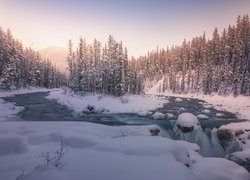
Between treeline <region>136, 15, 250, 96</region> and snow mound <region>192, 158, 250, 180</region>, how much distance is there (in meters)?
40.4

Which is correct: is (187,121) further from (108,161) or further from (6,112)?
(6,112)

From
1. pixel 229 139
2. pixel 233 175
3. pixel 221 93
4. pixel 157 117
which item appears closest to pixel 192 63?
pixel 221 93

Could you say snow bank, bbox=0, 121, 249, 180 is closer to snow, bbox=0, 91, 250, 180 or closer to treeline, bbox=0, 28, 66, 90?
snow, bbox=0, 91, 250, 180

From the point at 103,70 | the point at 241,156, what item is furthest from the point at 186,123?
the point at 103,70

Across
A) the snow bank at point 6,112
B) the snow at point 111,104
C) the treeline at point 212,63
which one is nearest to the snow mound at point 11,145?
the snow bank at point 6,112

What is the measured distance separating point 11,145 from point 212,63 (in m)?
63.0

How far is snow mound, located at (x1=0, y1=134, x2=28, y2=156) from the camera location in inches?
288

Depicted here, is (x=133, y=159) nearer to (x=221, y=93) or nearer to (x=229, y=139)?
(x=229, y=139)

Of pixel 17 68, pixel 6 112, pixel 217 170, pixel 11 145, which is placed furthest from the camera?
pixel 17 68

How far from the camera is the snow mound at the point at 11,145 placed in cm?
732

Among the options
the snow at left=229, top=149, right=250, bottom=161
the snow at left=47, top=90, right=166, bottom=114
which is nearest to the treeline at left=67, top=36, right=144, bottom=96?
the snow at left=47, top=90, right=166, bottom=114

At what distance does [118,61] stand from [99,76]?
686 cm

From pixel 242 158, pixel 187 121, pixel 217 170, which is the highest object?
pixel 187 121

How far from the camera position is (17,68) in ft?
196
